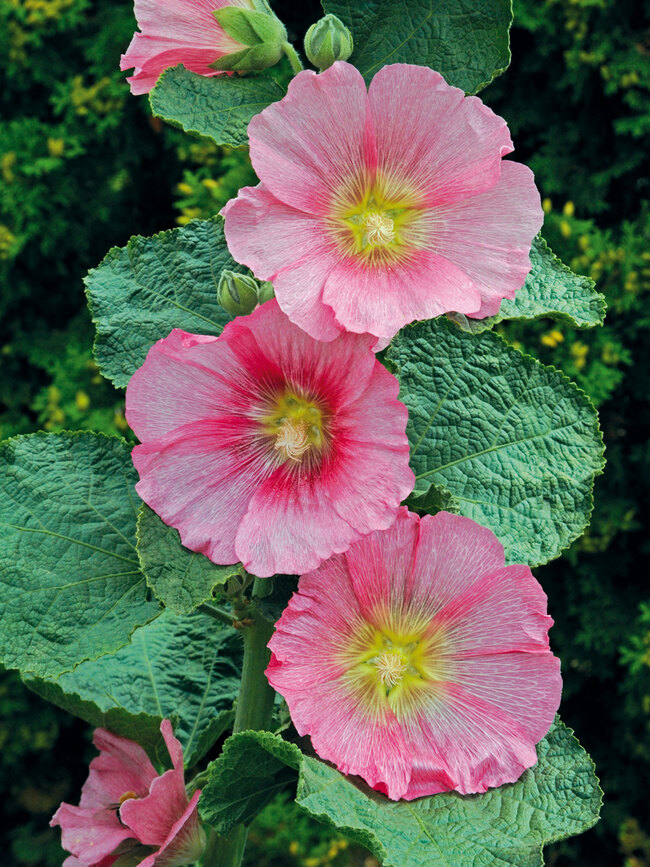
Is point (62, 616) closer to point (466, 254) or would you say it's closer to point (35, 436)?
point (35, 436)

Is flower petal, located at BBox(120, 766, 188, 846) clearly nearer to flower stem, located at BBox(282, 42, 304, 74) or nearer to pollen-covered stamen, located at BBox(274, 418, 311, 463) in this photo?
pollen-covered stamen, located at BBox(274, 418, 311, 463)

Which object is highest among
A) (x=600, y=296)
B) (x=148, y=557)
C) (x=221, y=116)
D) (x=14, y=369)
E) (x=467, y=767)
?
(x=221, y=116)

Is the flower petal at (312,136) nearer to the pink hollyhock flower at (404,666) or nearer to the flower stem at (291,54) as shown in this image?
the flower stem at (291,54)

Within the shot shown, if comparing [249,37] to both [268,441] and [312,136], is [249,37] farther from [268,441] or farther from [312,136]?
[268,441]

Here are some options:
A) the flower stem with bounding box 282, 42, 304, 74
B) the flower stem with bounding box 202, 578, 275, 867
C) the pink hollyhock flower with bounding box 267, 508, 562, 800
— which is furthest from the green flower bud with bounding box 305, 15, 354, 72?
the flower stem with bounding box 202, 578, 275, 867

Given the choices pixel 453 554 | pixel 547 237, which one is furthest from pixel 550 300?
pixel 547 237

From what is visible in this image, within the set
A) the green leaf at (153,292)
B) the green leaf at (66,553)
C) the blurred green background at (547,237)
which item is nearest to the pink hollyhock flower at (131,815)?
the green leaf at (66,553)

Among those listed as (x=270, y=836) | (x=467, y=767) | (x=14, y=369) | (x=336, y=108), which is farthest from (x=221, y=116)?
(x=270, y=836)
